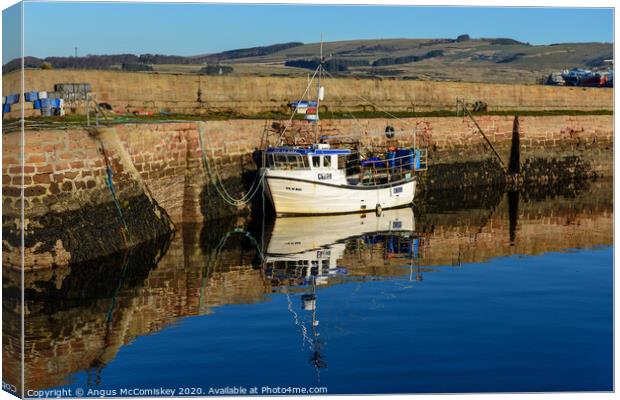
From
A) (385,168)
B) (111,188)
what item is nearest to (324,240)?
(111,188)

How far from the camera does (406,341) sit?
17.5 m

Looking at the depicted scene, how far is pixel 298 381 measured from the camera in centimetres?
1477

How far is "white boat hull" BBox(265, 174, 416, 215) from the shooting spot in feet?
108

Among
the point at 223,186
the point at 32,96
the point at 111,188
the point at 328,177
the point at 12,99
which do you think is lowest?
the point at 223,186

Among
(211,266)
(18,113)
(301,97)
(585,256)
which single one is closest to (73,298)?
(211,266)

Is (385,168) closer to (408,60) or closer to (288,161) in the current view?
(288,161)

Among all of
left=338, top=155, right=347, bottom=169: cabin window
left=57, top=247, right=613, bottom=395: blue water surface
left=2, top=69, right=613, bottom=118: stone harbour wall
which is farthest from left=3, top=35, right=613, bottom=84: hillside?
left=57, top=247, right=613, bottom=395: blue water surface

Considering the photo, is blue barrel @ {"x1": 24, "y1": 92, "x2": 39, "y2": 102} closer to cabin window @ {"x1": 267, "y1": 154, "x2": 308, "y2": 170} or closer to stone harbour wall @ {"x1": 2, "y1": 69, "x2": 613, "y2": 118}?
stone harbour wall @ {"x1": 2, "y1": 69, "x2": 613, "y2": 118}

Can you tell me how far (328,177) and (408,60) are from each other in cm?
3238

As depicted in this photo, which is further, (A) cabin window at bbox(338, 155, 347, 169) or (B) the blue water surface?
(A) cabin window at bbox(338, 155, 347, 169)

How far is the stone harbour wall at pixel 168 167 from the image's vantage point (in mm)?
23281

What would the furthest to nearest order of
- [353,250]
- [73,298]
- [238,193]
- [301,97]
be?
[301,97] < [238,193] < [353,250] < [73,298]

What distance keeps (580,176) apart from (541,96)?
693 cm

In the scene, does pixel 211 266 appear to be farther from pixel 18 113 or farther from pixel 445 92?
pixel 445 92
